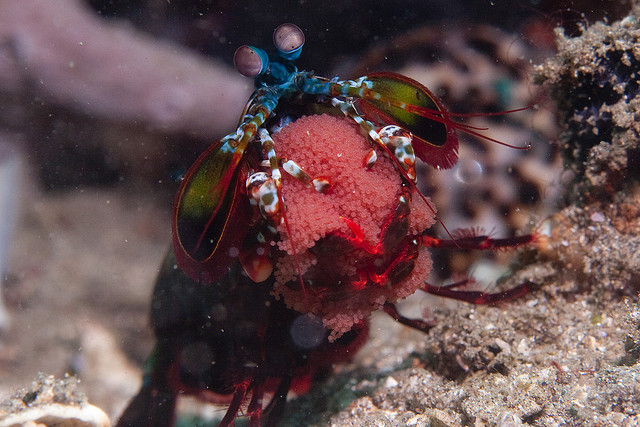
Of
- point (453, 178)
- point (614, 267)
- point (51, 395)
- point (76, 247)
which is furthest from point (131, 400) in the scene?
point (614, 267)

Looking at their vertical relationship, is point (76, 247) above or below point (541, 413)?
above

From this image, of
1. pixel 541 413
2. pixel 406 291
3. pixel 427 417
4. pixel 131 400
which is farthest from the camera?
pixel 131 400

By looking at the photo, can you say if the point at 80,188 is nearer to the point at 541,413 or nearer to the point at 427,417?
the point at 427,417

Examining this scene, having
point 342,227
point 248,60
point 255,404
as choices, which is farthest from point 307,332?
point 248,60

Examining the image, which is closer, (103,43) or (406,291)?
(406,291)

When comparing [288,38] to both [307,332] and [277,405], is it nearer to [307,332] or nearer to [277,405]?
[307,332]

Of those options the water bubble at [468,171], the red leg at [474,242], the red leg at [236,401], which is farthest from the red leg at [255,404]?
the water bubble at [468,171]

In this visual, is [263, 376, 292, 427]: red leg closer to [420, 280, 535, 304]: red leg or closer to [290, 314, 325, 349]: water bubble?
[290, 314, 325, 349]: water bubble

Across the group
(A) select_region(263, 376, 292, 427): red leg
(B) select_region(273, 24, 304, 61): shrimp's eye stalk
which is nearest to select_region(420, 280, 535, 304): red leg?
(A) select_region(263, 376, 292, 427): red leg

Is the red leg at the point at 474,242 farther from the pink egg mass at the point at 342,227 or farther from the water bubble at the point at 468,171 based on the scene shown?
the water bubble at the point at 468,171
